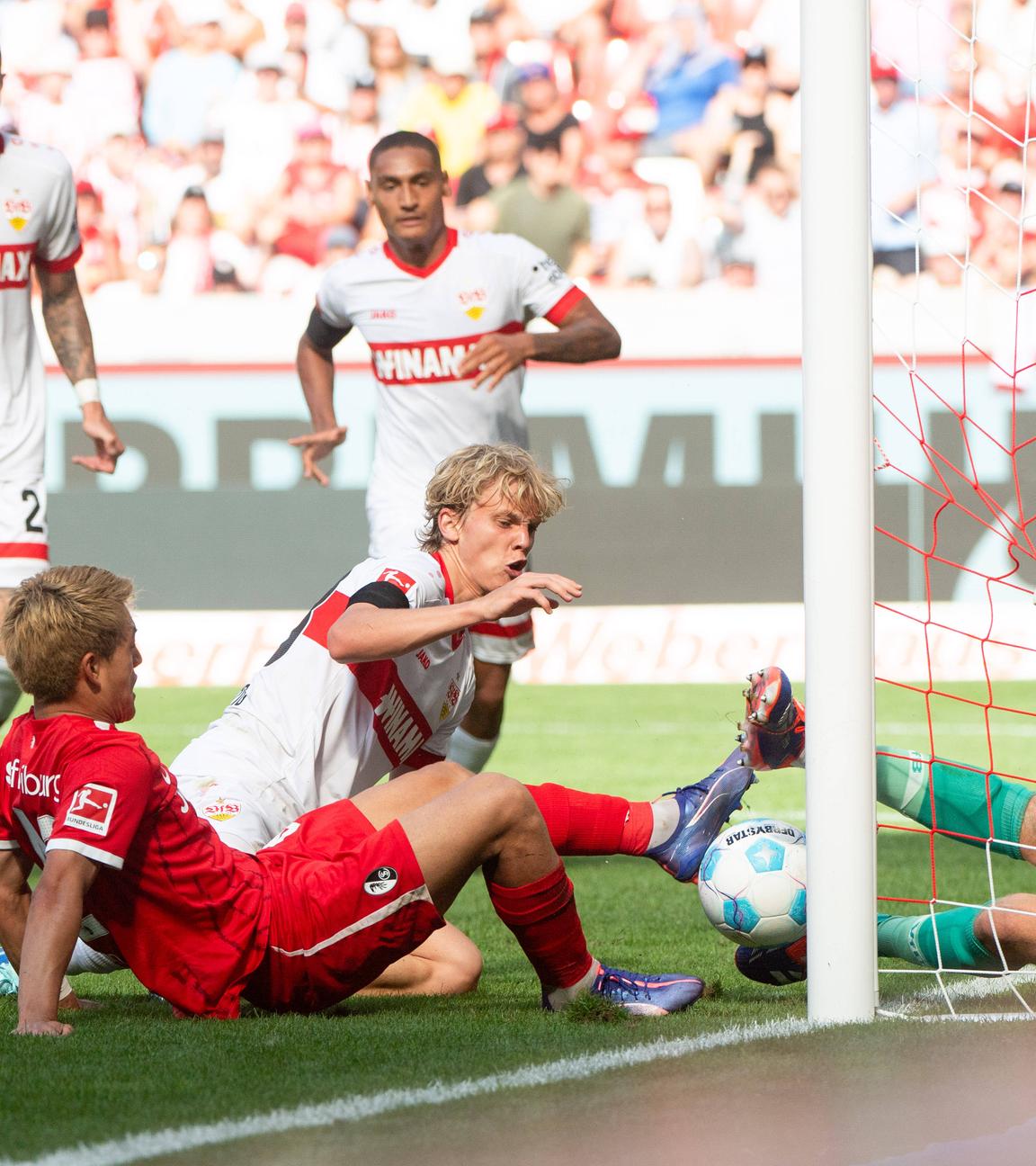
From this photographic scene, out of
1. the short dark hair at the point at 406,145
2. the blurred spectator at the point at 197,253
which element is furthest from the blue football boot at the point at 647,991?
the blurred spectator at the point at 197,253

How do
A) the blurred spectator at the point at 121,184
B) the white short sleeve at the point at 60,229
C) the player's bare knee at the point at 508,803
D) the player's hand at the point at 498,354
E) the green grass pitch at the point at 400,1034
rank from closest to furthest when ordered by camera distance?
1. the green grass pitch at the point at 400,1034
2. the player's bare knee at the point at 508,803
3. the player's hand at the point at 498,354
4. the white short sleeve at the point at 60,229
5. the blurred spectator at the point at 121,184

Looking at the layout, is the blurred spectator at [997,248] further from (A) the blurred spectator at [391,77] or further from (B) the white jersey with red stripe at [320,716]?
(B) the white jersey with red stripe at [320,716]

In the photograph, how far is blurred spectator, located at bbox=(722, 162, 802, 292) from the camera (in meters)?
11.4

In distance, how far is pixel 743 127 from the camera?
11781 mm

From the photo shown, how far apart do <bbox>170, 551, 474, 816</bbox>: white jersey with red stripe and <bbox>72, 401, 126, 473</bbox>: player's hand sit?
5.75ft

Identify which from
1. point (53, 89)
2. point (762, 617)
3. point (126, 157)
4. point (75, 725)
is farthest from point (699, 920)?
point (53, 89)

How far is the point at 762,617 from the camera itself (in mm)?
9094

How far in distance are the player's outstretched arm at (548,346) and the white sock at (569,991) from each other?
2.07 m

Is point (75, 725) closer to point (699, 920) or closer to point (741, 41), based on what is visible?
point (699, 920)

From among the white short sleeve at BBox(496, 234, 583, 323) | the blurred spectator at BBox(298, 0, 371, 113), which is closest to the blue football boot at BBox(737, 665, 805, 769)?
the white short sleeve at BBox(496, 234, 583, 323)

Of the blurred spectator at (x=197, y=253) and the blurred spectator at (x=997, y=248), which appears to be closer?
the blurred spectator at (x=997, y=248)

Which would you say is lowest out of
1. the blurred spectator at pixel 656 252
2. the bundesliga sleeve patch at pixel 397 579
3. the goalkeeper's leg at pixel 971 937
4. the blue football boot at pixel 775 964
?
→ the blue football boot at pixel 775 964

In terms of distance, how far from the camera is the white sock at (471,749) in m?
5.68

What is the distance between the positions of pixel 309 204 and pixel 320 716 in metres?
8.84
